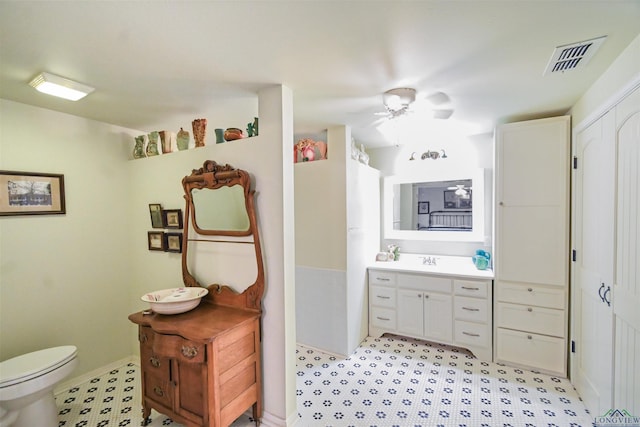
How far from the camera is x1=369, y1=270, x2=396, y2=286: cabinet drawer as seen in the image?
3.09 m

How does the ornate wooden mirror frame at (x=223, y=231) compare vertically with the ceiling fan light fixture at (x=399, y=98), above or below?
below

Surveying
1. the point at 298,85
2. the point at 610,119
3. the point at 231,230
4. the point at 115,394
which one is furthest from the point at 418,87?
the point at 115,394

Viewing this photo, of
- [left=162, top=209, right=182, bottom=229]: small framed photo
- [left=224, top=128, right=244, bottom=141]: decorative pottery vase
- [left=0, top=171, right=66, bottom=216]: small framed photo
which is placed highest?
[left=224, top=128, right=244, bottom=141]: decorative pottery vase

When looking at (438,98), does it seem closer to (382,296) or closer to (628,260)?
(628,260)

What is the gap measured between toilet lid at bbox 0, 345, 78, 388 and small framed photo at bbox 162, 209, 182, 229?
1.10 metres


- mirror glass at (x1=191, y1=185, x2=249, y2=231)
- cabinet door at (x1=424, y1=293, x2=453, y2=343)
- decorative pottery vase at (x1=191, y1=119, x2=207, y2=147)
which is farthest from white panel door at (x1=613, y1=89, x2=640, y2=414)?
decorative pottery vase at (x1=191, y1=119, x2=207, y2=147)

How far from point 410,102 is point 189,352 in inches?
84.1

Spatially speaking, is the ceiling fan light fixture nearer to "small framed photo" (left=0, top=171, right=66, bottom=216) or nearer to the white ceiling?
the white ceiling

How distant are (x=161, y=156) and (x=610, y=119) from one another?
3296 millimetres

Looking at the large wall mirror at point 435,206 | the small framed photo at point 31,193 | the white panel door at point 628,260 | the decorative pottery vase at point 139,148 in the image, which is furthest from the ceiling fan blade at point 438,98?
the small framed photo at point 31,193

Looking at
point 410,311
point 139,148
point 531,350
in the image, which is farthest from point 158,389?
point 531,350

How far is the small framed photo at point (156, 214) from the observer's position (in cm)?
251

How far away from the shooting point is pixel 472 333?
2730mm

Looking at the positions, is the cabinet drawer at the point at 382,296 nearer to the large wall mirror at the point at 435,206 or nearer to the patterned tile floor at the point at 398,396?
the patterned tile floor at the point at 398,396
